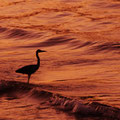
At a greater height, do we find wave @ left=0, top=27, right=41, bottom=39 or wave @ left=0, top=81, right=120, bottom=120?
wave @ left=0, top=27, right=41, bottom=39

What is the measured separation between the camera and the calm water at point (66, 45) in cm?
1642

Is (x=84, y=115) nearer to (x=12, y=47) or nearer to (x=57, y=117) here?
(x=57, y=117)

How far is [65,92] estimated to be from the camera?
15.7m

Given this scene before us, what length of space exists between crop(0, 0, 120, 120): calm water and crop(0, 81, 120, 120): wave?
0.41m

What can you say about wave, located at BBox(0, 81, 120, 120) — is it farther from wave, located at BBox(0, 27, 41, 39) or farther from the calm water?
wave, located at BBox(0, 27, 41, 39)

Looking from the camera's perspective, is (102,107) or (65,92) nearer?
(102,107)

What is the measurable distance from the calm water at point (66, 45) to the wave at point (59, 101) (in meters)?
0.41

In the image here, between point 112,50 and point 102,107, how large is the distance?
10.4 m

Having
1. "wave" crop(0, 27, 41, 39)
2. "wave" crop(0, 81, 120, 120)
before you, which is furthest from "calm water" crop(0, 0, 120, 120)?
"wave" crop(0, 81, 120, 120)

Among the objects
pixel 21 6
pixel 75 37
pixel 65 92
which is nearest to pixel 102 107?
pixel 65 92

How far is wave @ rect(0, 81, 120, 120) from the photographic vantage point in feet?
44.0

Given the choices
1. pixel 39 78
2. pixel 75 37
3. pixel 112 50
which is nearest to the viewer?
pixel 39 78

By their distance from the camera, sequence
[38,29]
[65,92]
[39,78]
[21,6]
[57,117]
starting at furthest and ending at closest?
[21,6] < [38,29] < [39,78] < [65,92] < [57,117]

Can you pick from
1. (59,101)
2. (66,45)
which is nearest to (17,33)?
(66,45)
